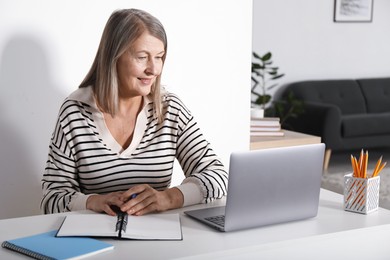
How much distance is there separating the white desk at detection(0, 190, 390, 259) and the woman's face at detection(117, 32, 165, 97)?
51cm

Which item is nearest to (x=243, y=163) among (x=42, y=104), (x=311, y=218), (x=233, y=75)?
(x=311, y=218)

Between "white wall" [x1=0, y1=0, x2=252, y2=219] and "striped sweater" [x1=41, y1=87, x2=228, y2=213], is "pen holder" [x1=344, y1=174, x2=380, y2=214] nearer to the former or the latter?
"striped sweater" [x1=41, y1=87, x2=228, y2=213]

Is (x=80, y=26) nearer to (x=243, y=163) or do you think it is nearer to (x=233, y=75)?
(x=233, y=75)

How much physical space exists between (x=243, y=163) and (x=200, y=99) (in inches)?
54.6

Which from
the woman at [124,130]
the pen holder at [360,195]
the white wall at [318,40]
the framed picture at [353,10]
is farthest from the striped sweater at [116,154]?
the framed picture at [353,10]

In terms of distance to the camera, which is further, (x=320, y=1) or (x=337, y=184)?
(x=320, y=1)

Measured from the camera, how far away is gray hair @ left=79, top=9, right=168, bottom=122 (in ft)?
6.76

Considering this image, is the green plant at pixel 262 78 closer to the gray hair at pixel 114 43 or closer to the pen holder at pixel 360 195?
the gray hair at pixel 114 43

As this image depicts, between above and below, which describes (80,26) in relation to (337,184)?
above

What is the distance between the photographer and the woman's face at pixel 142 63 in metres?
2.05

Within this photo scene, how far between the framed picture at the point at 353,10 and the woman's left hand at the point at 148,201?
16.3 feet

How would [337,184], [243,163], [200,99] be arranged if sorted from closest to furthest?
[243,163]
[200,99]
[337,184]

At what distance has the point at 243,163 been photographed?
1551mm

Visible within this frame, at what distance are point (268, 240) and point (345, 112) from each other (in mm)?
4964
